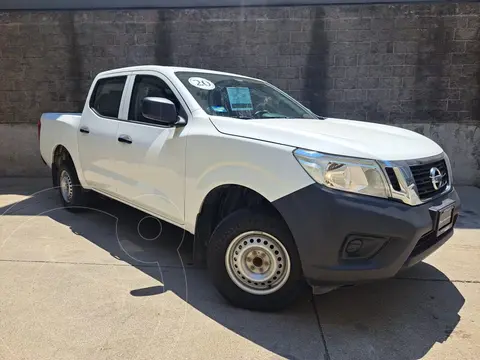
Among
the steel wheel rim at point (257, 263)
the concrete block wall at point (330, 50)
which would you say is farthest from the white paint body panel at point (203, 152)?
Result: the concrete block wall at point (330, 50)

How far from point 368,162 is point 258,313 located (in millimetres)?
1364

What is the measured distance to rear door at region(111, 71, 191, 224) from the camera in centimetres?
337

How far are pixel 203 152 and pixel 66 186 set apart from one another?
3264 mm

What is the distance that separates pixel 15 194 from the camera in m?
6.80

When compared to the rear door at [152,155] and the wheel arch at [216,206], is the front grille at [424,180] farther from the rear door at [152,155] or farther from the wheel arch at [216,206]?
the rear door at [152,155]

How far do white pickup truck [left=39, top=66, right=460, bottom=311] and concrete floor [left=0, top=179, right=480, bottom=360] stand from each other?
31 cm

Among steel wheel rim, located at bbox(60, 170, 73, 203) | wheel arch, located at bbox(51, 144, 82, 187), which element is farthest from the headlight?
steel wheel rim, located at bbox(60, 170, 73, 203)

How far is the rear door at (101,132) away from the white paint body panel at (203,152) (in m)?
0.01

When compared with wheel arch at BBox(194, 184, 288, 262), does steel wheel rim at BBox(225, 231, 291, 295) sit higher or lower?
lower

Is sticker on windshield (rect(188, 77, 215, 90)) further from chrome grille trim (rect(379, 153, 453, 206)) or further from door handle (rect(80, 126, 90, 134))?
chrome grille trim (rect(379, 153, 453, 206))

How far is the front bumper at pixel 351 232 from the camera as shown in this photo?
2.44 meters

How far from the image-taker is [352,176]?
2504 millimetres

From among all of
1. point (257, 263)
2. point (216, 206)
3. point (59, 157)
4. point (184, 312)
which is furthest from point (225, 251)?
point (59, 157)

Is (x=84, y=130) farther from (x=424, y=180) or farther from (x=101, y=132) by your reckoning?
(x=424, y=180)
